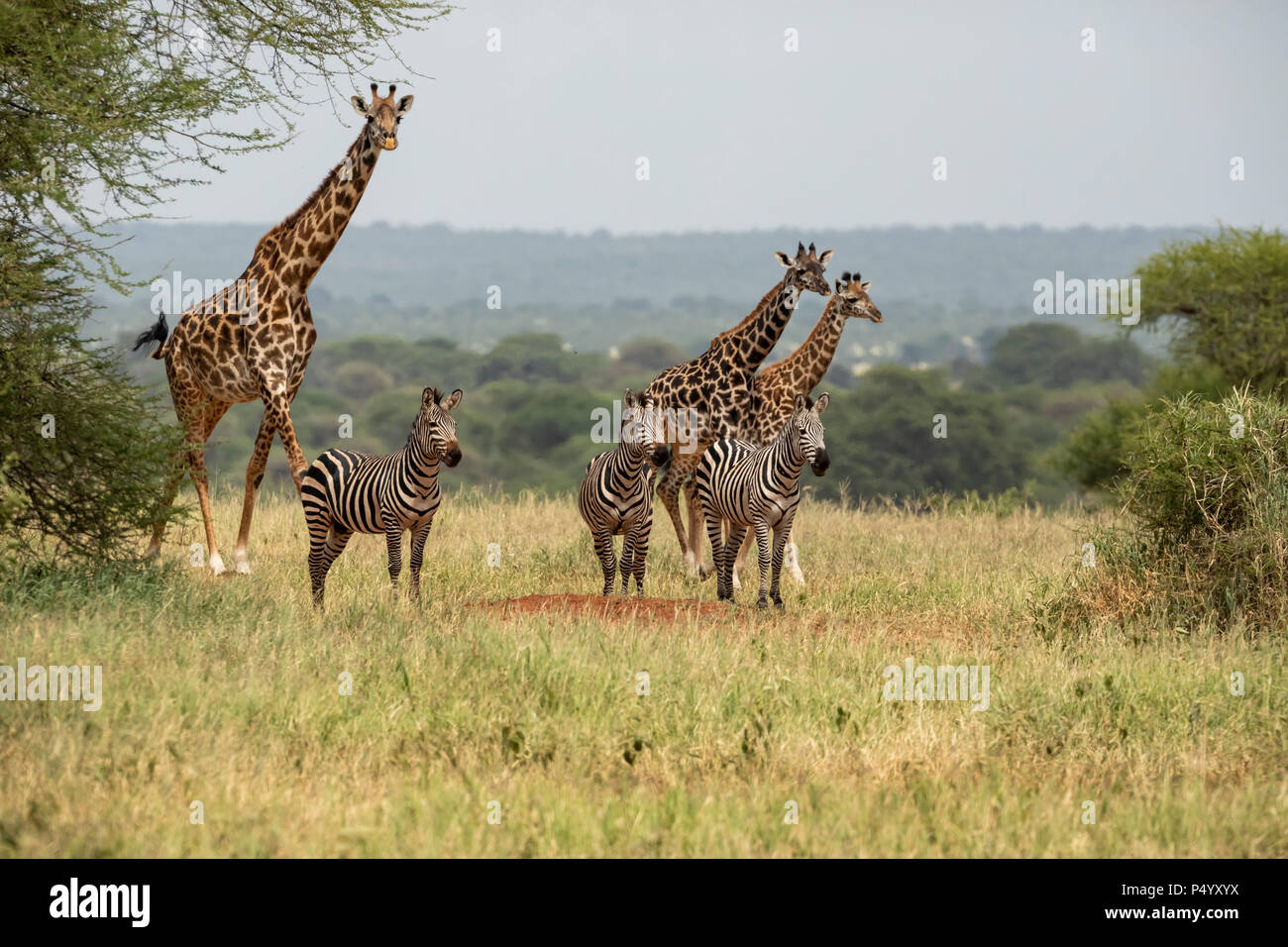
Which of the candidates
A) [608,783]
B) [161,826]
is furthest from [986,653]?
[161,826]

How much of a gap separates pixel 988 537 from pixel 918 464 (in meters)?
42.4

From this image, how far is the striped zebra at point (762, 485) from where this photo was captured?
9.67 metres

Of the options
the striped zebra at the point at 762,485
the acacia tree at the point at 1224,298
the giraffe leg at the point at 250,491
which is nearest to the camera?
the striped zebra at the point at 762,485

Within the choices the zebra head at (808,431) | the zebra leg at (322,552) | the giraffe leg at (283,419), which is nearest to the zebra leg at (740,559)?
the zebra head at (808,431)

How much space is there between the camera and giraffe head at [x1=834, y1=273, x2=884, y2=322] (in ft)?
41.4

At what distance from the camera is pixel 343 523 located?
995 cm

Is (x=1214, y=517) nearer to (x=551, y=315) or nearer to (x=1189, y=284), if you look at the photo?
(x=1189, y=284)

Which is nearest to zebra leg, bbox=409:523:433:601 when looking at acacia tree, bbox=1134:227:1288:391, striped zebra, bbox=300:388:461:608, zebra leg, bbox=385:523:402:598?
striped zebra, bbox=300:388:461:608

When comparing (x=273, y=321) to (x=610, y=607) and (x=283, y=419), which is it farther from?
(x=610, y=607)

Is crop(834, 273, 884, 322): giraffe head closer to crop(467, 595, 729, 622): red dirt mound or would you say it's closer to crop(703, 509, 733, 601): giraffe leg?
crop(703, 509, 733, 601): giraffe leg

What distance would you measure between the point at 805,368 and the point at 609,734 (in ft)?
22.5

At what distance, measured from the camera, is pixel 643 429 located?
32.2 ft

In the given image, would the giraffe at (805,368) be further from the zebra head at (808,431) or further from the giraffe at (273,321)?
the giraffe at (273,321)

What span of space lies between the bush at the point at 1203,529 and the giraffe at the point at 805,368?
338 centimetres
